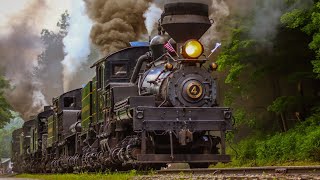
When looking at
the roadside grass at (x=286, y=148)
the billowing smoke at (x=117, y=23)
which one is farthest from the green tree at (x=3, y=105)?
the roadside grass at (x=286, y=148)

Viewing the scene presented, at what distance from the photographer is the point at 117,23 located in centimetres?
2141

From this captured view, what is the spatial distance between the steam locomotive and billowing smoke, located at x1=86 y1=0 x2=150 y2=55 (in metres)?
4.97

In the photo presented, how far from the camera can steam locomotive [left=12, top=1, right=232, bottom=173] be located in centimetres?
1321

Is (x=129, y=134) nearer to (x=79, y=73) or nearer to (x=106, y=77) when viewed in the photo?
(x=106, y=77)

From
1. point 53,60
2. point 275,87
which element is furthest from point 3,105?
point 275,87

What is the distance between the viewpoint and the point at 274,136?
20891 millimetres

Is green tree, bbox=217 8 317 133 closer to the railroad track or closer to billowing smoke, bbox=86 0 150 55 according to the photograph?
billowing smoke, bbox=86 0 150 55

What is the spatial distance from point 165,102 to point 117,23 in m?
8.51

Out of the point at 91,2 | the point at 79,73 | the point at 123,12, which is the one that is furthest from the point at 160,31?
the point at 79,73

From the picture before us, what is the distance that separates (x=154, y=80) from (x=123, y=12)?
28.4 feet

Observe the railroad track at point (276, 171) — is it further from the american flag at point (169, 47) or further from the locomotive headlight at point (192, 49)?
the american flag at point (169, 47)

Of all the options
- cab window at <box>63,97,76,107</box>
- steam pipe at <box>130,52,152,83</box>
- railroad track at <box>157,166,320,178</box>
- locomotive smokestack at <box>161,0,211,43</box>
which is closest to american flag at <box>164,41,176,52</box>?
locomotive smokestack at <box>161,0,211,43</box>

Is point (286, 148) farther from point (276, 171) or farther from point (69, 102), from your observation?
point (276, 171)

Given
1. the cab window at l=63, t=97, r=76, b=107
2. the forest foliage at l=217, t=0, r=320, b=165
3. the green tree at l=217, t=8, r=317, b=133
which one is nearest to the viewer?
the forest foliage at l=217, t=0, r=320, b=165
